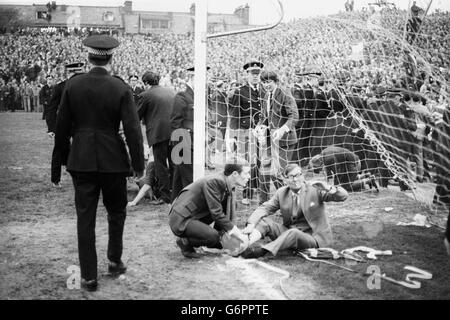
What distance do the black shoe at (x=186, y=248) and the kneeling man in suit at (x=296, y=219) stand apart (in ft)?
1.62

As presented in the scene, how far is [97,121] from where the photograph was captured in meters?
4.18

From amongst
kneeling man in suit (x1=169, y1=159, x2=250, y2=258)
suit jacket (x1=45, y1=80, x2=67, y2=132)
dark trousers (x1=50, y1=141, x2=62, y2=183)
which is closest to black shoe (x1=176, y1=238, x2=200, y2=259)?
kneeling man in suit (x1=169, y1=159, x2=250, y2=258)

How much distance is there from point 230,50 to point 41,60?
20.1 meters

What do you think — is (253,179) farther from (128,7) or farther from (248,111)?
(128,7)

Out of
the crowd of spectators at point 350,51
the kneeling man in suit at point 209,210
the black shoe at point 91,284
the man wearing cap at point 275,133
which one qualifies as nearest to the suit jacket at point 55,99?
the crowd of spectators at point 350,51

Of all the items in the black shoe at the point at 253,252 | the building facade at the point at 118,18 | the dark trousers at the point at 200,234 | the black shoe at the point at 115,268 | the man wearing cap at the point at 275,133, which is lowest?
the black shoe at the point at 253,252

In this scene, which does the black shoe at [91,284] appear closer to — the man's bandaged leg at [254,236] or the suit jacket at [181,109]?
the man's bandaged leg at [254,236]

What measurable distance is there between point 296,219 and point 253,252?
2.21 feet

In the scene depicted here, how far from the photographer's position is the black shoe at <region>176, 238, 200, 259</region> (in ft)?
17.1

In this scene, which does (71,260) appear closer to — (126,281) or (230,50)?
(126,281)

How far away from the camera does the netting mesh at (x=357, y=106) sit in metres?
7.41

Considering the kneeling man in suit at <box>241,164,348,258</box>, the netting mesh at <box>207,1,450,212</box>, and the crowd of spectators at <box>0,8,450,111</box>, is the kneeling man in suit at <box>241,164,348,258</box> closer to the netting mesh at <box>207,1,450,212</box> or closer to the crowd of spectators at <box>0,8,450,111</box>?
the netting mesh at <box>207,1,450,212</box>

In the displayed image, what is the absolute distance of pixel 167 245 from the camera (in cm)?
562

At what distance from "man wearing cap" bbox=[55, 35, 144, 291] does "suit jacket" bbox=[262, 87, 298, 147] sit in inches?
133
